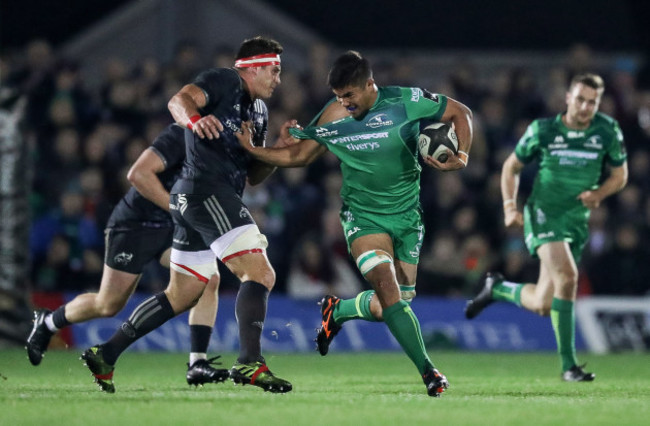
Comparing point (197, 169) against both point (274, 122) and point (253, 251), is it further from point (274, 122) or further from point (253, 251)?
point (274, 122)

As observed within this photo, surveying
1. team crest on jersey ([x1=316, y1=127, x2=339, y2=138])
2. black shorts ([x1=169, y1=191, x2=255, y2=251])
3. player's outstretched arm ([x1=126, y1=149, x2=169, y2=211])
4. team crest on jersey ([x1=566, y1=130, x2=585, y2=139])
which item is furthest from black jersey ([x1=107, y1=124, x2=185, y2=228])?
team crest on jersey ([x1=566, y1=130, x2=585, y2=139])

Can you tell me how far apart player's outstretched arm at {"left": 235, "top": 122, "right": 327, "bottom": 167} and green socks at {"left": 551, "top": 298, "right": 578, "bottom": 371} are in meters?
2.83

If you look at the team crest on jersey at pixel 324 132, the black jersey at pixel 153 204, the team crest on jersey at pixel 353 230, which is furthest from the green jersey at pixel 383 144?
the black jersey at pixel 153 204

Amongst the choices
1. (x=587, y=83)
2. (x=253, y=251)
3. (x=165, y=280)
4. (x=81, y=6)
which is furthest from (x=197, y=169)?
(x=81, y=6)

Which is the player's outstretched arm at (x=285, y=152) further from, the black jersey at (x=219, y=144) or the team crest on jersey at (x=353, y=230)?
the team crest on jersey at (x=353, y=230)

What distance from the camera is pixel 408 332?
809 cm

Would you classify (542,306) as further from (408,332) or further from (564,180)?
(408,332)

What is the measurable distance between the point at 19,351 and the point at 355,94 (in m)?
6.42

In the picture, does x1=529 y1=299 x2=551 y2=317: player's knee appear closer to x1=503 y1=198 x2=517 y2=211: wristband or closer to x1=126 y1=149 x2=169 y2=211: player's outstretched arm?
x1=503 y1=198 x2=517 y2=211: wristband

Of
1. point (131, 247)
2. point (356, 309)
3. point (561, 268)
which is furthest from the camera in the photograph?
point (561, 268)

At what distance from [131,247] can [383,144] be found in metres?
2.29

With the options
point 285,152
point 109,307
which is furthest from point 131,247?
point 285,152

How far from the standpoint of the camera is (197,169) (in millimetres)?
8523

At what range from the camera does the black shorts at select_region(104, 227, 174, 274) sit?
9602 mm
